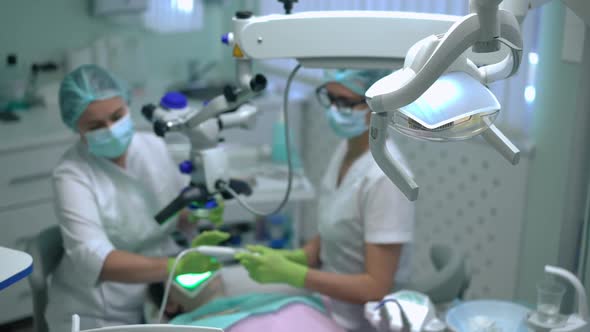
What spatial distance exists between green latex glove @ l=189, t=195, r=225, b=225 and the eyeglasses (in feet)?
1.27

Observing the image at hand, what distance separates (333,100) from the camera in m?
1.72

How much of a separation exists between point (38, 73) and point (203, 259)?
1.84m

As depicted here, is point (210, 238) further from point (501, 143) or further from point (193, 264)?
point (501, 143)

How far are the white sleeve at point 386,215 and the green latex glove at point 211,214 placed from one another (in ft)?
1.25

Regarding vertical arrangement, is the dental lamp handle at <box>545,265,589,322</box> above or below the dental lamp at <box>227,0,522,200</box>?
below

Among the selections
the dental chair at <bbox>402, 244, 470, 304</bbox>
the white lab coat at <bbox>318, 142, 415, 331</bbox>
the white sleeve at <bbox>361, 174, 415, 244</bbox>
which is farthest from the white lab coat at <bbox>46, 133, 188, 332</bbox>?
the dental chair at <bbox>402, 244, 470, 304</bbox>

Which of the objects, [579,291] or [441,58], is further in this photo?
[579,291]

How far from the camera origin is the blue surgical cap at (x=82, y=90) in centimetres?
177

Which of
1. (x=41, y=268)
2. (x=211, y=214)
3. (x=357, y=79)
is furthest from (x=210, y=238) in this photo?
(x=357, y=79)

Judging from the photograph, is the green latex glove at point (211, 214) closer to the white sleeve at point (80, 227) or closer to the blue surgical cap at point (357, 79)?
the white sleeve at point (80, 227)

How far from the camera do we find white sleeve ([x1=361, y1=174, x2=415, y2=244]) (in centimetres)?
164

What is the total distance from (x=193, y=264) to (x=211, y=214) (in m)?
0.13

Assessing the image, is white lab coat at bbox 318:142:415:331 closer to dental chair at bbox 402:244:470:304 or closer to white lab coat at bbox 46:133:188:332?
dental chair at bbox 402:244:470:304

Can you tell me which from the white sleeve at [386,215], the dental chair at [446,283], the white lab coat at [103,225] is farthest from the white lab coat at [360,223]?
the white lab coat at [103,225]
